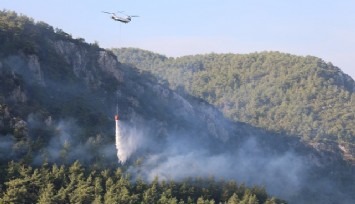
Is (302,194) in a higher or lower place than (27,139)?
lower

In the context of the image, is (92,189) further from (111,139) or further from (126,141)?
(126,141)

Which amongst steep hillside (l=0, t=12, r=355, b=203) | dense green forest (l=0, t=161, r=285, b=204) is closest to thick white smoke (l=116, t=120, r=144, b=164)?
steep hillside (l=0, t=12, r=355, b=203)

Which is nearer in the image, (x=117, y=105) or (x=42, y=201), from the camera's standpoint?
(x=42, y=201)

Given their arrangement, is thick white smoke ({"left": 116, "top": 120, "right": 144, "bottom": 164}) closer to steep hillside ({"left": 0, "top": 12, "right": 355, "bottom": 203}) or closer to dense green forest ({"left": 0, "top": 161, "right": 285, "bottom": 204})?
steep hillside ({"left": 0, "top": 12, "right": 355, "bottom": 203})

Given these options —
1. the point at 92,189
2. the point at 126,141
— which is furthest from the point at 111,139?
the point at 92,189

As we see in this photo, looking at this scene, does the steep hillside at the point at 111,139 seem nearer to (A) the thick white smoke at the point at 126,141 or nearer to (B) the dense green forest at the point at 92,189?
(B) the dense green forest at the point at 92,189

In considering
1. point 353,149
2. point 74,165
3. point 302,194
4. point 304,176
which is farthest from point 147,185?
point 353,149

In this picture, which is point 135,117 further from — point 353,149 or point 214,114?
point 353,149
